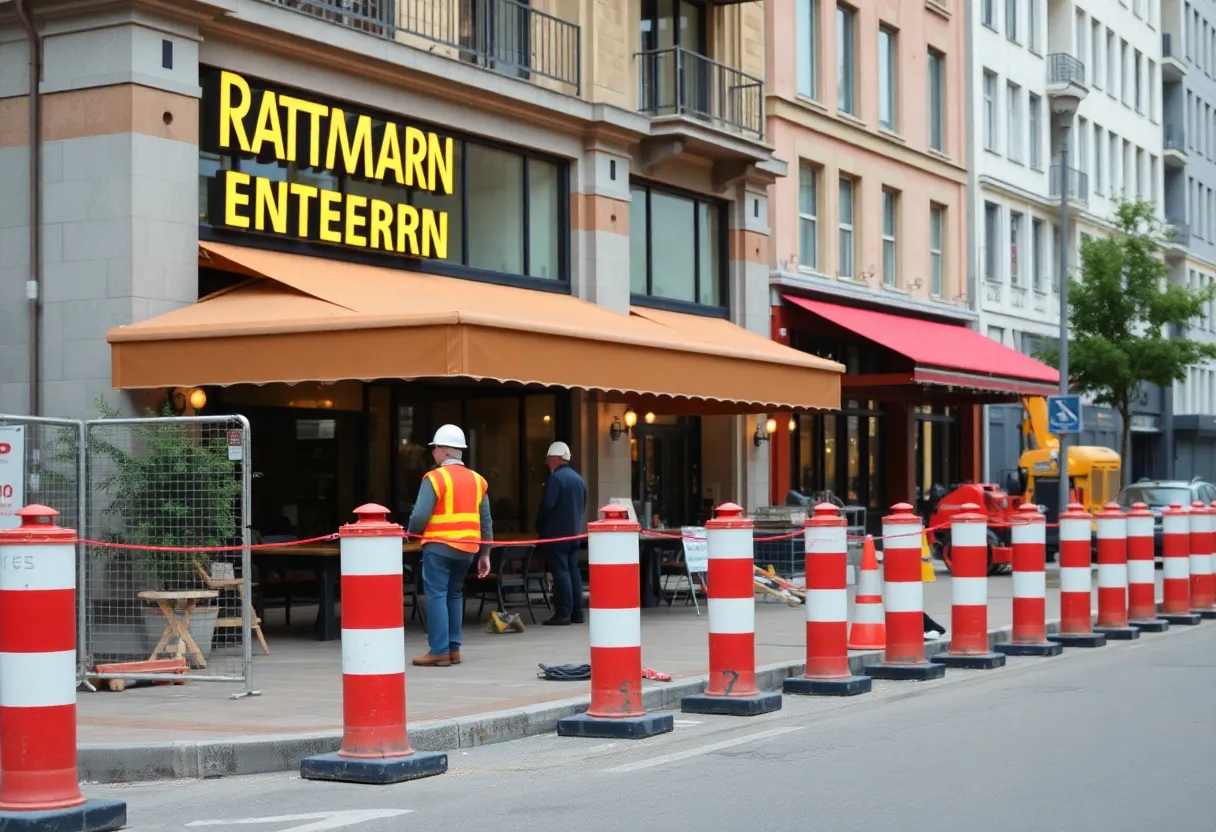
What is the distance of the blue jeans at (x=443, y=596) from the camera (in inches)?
521

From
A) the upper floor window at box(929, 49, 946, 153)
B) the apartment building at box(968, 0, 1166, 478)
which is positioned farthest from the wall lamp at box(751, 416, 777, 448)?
the upper floor window at box(929, 49, 946, 153)

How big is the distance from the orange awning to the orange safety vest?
1.57 meters

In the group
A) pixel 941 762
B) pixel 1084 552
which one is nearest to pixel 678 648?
pixel 1084 552

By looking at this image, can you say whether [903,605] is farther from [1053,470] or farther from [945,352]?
[1053,470]

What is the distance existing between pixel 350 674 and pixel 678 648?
663 cm

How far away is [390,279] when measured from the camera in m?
18.4

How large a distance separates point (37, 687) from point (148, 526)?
5.90 metres

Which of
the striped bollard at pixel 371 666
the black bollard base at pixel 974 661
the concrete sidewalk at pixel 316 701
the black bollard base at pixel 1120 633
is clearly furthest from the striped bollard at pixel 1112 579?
the striped bollard at pixel 371 666

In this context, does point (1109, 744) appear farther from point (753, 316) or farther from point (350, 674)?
point (753, 316)

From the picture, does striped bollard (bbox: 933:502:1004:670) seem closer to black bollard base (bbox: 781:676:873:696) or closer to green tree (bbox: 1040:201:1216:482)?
black bollard base (bbox: 781:676:873:696)

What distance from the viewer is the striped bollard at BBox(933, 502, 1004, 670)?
14.0 metres

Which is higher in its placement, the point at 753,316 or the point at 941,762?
the point at 753,316

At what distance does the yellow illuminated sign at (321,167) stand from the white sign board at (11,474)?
5.01 m

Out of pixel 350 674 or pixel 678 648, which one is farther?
pixel 678 648
